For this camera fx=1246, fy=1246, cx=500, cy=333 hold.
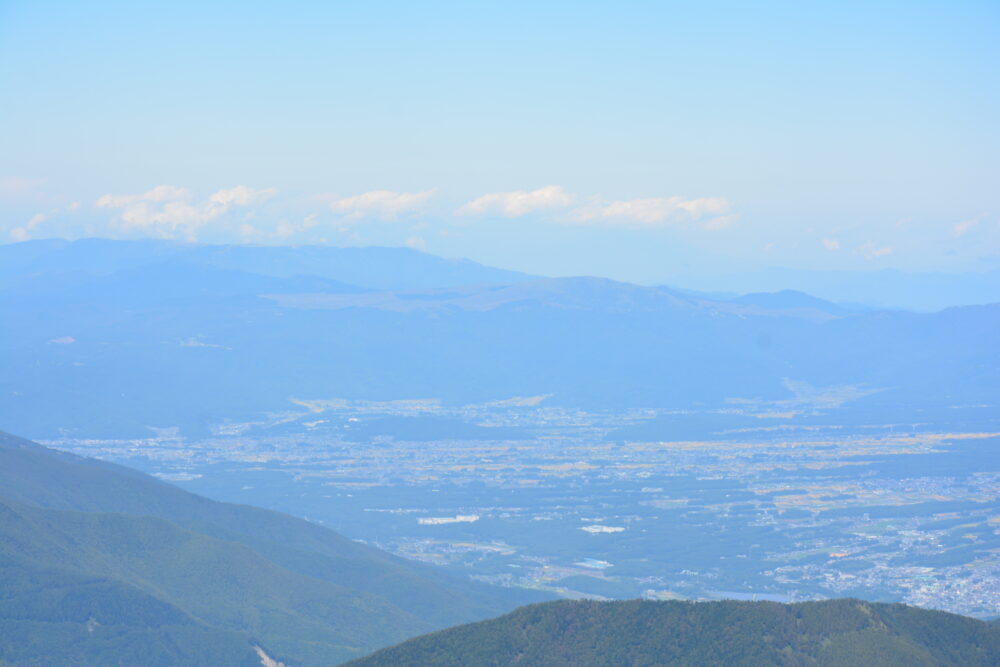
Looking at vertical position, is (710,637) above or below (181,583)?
below

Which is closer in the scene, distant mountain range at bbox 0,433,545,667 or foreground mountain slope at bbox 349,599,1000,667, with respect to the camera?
foreground mountain slope at bbox 349,599,1000,667

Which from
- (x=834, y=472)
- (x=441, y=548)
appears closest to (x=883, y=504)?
(x=834, y=472)

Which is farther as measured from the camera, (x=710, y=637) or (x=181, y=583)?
(x=181, y=583)

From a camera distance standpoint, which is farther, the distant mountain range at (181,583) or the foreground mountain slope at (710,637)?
the distant mountain range at (181,583)
